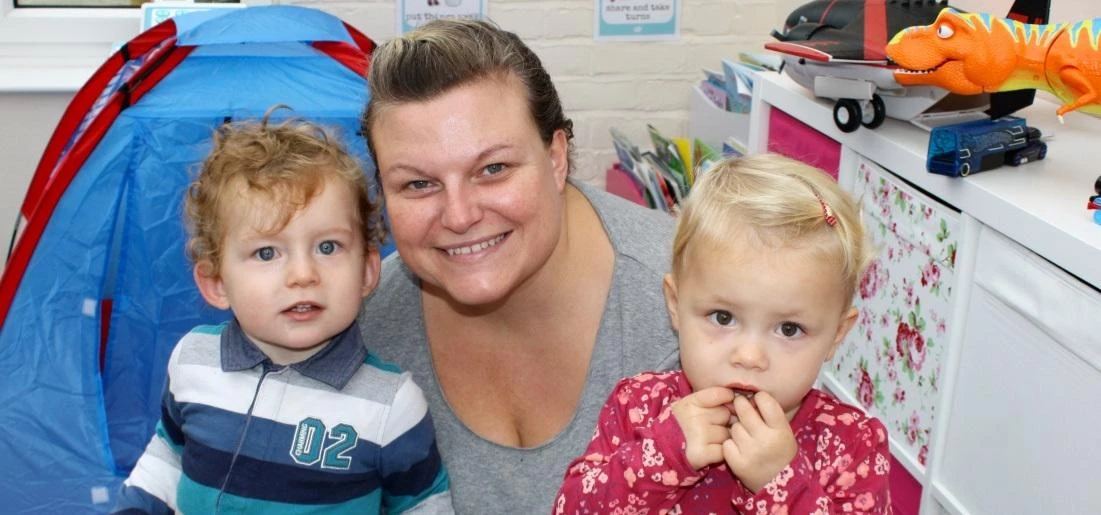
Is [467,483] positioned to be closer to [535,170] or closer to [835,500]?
[535,170]

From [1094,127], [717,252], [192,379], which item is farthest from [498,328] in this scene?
[1094,127]

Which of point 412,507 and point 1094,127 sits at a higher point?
point 1094,127

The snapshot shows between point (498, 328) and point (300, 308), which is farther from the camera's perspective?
point (498, 328)

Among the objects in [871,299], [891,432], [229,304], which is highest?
[229,304]

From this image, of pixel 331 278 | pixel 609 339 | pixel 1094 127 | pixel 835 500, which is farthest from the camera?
pixel 1094 127

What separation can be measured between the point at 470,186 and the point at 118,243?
2.49 feet

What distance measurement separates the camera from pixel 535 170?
3.93 feet

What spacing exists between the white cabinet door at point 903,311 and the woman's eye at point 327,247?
29.4 inches

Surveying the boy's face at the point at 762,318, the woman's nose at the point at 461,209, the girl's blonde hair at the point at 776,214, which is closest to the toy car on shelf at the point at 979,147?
the girl's blonde hair at the point at 776,214

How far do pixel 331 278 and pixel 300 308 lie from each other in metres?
0.05

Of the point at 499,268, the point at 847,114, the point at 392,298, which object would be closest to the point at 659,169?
the point at 847,114

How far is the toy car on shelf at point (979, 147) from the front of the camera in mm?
1282

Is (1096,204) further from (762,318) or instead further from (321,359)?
(321,359)

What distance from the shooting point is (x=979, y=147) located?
128 centimetres
